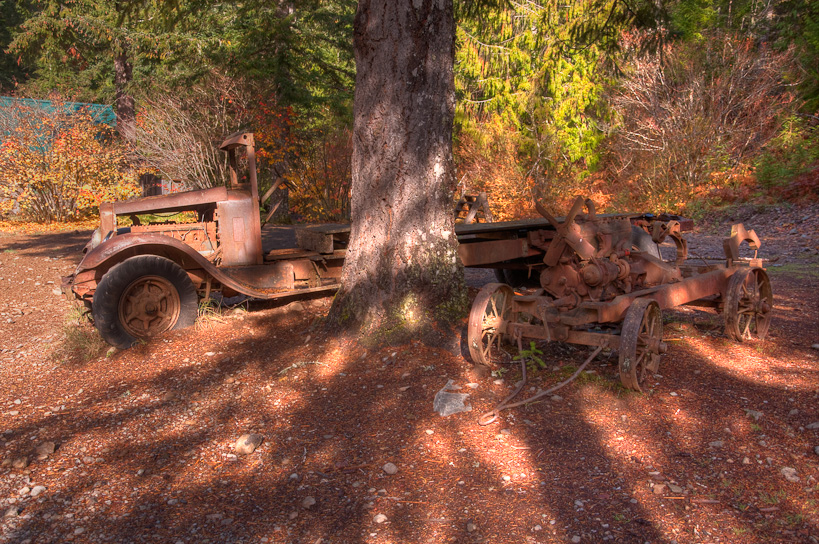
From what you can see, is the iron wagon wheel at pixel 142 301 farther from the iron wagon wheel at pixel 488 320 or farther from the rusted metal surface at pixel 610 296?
the iron wagon wheel at pixel 488 320

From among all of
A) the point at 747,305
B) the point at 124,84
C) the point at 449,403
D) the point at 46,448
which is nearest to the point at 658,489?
the point at 449,403

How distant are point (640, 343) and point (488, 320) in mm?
1053

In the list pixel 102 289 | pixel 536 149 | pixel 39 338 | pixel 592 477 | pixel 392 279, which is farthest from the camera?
pixel 536 149

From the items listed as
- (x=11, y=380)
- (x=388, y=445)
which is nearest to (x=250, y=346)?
(x=11, y=380)

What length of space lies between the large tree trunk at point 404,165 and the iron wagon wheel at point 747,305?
2.16 meters

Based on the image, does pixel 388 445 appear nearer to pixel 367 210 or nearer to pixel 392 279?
pixel 392 279

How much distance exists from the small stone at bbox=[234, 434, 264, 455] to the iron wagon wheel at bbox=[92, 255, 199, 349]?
8.17 feet

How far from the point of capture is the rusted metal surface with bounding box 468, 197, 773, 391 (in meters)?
4.06

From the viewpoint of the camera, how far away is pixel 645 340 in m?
4.02

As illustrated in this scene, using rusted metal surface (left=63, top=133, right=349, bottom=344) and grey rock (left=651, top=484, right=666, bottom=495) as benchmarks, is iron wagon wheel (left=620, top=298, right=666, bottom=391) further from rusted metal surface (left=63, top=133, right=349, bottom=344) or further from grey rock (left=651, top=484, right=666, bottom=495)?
rusted metal surface (left=63, top=133, right=349, bottom=344)

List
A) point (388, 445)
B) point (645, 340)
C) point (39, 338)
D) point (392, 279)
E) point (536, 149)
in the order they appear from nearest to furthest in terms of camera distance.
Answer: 1. point (388, 445)
2. point (645, 340)
3. point (392, 279)
4. point (39, 338)
5. point (536, 149)

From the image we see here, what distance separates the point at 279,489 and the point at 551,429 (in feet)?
5.26

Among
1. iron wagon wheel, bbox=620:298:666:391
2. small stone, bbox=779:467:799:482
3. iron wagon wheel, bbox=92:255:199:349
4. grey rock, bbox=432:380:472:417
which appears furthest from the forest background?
small stone, bbox=779:467:799:482

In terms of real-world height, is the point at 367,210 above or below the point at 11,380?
above
